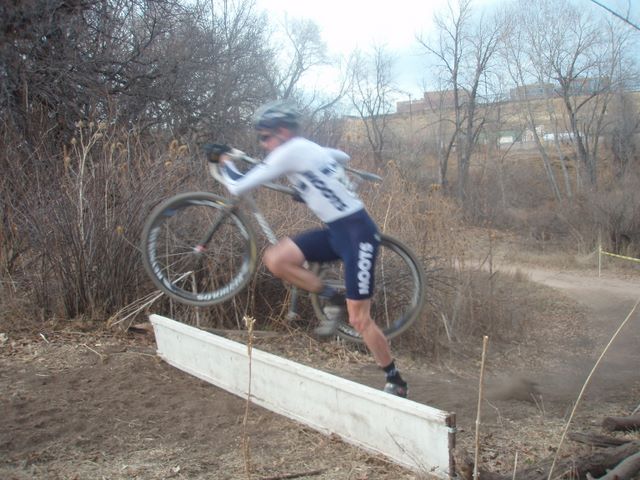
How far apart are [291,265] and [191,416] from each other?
1.53 meters

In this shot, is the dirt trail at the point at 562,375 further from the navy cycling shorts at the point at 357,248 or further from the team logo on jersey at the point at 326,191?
the team logo on jersey at the point at 326,191

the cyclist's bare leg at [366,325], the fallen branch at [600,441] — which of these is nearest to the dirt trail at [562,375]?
the fallen branch at [600,441]

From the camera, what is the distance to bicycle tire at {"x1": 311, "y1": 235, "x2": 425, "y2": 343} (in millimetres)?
5340

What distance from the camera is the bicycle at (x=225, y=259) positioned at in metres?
5.26

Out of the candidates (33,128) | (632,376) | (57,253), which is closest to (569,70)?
(632,376)

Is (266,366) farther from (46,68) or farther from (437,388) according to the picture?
(46,68)

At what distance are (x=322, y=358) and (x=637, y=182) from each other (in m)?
21.8

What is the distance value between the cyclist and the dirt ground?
0.92 meters

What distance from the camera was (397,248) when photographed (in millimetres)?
5340

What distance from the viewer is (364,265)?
4.61 metres

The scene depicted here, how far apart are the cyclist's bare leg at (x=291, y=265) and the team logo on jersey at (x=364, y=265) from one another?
1.42ft

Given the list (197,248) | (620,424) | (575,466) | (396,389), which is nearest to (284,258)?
(197,248)

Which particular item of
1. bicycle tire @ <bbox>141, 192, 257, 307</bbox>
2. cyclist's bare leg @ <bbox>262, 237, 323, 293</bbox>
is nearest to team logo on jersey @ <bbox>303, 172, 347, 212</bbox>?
cyclist's bare leg @ <bbox>262, 237, 323, 293</bbox>

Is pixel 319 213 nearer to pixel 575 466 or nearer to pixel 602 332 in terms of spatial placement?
pixel 575 466
